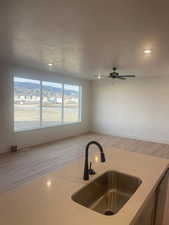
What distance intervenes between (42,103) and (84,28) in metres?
3.71

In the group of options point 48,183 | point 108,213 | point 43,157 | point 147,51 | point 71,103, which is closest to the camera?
point 48,183

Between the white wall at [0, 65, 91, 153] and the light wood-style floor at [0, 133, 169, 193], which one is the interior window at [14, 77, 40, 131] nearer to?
the white wall at [0, 65, 91, 153]

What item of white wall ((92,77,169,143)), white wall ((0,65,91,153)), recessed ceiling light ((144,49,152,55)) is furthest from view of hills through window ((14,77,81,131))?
recessed ceiling light ((144,49,152,55))

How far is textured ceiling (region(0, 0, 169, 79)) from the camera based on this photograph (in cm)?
162

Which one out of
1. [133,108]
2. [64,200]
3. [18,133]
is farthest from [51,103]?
[64,200]

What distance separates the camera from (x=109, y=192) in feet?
5.02

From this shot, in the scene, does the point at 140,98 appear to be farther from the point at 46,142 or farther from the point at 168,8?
the point at 168,8

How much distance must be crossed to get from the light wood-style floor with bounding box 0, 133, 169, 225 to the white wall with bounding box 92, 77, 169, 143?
0.55 metres

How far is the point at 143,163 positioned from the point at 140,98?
15.9ft

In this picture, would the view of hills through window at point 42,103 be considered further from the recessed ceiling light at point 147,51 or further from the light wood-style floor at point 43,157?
the recessed ceiling light at point 147,51

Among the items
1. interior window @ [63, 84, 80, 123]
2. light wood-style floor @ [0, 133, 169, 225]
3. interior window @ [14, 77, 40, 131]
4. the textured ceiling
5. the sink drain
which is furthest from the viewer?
interior window @ [63, 84, 80, 123]

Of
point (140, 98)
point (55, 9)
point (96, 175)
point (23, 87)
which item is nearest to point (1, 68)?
point (23, 87)

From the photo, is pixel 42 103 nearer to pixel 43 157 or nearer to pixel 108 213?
pixel 43 157

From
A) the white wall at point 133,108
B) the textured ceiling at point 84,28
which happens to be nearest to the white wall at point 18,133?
the textured ceiling at point 84,28
